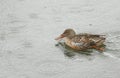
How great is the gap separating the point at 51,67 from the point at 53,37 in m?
1.66

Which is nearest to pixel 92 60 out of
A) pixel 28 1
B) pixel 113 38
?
pixel 113 38

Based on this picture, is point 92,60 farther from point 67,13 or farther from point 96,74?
point 67,13

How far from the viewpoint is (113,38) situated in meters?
10.8

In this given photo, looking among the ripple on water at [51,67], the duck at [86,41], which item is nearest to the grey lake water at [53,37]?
the ripple on water at [51,67]

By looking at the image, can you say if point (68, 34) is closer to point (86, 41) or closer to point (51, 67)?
point (86, 41)

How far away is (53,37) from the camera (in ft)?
37.0

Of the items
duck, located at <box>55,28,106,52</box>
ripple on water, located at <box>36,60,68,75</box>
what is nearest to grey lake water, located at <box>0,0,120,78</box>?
ripple on water, located at <box>36,60,68,75</box>

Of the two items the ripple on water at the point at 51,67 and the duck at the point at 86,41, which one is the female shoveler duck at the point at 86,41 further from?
the ripple on water at the point at 51,67

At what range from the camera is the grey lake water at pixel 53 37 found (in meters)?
9.56

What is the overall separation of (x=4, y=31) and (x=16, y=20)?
841 millimetres

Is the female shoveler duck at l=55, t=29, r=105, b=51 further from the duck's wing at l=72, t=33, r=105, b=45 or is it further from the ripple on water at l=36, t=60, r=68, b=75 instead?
the ripple on water at l=36, t=60, r=68, b=75

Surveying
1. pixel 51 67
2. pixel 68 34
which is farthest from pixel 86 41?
pixel 51 67

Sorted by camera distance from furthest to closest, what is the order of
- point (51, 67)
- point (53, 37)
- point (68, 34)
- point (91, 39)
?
point (53, 37), point (68, 34), point (91, 39), point (51, 67)

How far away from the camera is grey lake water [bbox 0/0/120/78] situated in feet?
31.4
